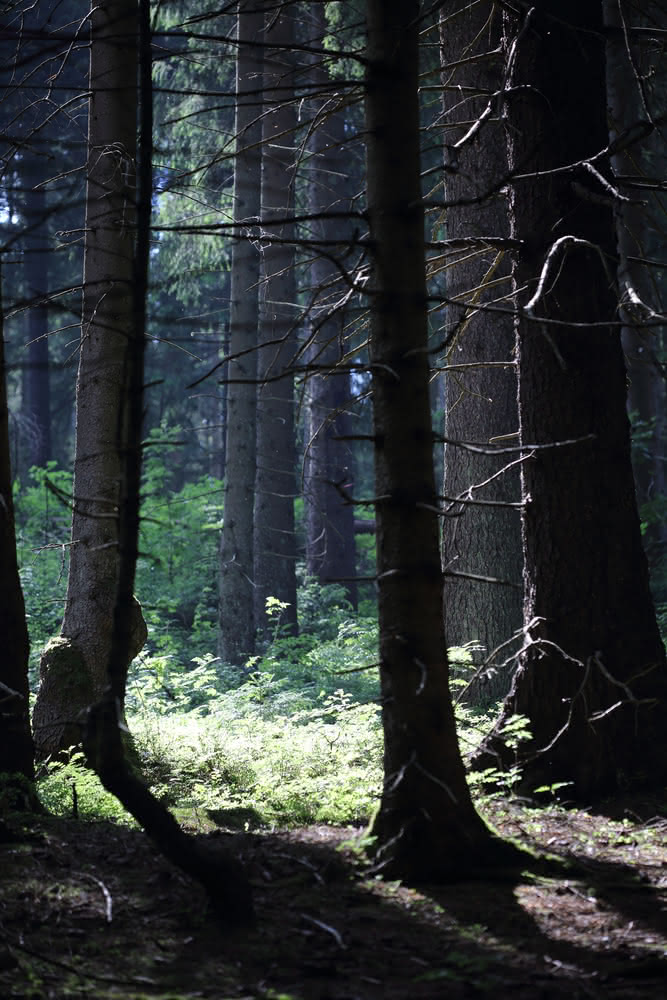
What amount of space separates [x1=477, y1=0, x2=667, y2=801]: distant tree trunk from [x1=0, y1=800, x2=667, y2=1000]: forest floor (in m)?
0.97

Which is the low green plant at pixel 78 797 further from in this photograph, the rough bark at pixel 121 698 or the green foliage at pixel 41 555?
the green foliage at pixel 41 555

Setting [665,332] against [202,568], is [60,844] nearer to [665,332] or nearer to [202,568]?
[202,568]

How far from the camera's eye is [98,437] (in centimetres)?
Answer: 785

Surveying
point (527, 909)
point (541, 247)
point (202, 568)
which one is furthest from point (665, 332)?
point (527, 909)

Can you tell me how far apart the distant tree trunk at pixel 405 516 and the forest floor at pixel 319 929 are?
0.24m

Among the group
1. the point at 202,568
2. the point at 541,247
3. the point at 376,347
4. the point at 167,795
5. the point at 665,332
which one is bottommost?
the point at 167,795

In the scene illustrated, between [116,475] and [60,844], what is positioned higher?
[116,475]

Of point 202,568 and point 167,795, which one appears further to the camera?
point 202,568

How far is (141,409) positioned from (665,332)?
667 inches

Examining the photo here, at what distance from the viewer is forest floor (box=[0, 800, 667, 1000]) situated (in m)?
3.31

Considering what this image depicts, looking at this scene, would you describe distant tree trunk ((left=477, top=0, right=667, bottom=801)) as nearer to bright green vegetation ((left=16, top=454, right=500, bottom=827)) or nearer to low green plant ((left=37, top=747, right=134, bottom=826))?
bright green vegetation ((left=16, top=454, right=500, bottom=827))

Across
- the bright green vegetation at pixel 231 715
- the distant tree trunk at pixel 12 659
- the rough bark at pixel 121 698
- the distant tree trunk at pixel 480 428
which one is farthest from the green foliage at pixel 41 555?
the rough bark at pixel 121 698

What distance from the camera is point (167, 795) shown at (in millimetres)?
6672

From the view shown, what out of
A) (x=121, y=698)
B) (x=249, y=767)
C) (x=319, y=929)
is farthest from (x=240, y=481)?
(x=319, y=929)
